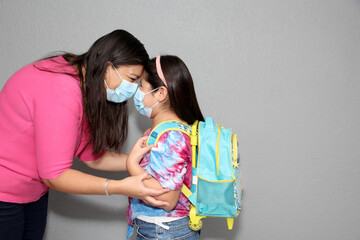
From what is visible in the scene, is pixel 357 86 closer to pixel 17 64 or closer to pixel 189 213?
pixel 189 213

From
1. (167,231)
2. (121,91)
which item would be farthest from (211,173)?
(121,91)

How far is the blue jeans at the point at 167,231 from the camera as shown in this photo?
4.22 feet

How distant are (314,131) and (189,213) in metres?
1.03

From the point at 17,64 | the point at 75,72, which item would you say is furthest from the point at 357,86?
the point at 17,64

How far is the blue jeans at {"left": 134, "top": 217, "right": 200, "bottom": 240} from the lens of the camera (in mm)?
1285

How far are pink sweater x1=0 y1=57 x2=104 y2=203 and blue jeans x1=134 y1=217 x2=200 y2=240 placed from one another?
44 centimetres

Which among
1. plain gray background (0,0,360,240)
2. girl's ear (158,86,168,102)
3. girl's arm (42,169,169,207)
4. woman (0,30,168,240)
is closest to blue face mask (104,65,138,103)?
woman (0,30,168,240)

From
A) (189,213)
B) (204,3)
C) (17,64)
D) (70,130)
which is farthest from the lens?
(17,64)

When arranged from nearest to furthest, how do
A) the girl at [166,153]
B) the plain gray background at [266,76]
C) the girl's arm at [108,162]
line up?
the girl at [166,153], the girl's arm at [108,162], the plain gray background at [266,76]

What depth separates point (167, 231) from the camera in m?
1.29

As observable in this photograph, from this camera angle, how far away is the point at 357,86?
5.93ft

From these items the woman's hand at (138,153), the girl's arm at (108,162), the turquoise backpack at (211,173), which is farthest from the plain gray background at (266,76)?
the woman's hand at (138,153)

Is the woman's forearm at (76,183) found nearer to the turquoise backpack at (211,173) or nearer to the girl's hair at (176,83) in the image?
the turquoise backpack at (211,173)

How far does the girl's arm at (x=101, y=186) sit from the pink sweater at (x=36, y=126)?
5cm
